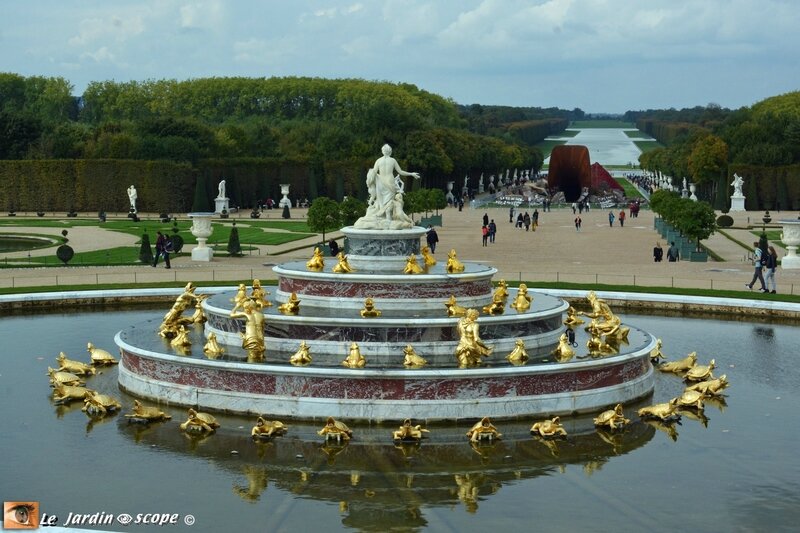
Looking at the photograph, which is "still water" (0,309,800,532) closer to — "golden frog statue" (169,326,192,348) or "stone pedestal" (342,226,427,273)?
"golden frog statue" (169,326,192,348)

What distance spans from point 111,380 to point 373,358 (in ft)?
20.1

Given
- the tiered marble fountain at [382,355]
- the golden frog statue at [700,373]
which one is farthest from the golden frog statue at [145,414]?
the golden frog statue at [700,373]

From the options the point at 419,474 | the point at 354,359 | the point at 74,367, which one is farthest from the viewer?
the point at 74,367

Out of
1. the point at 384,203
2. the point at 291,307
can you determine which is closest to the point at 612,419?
the point at 291,307

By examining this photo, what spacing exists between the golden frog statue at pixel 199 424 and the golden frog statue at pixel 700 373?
10583 mm

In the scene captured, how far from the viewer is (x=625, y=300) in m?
37.3

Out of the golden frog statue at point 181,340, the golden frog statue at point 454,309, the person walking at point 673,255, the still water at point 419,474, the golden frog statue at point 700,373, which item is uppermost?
the golden frog statue at point 454,309

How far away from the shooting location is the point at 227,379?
76.1 ft

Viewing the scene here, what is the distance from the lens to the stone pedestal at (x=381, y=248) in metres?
29.1

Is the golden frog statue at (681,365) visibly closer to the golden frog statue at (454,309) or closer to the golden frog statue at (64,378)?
the golden frog statue at (454,309)

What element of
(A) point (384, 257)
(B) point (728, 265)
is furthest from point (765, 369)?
(B) point (728, 265)
